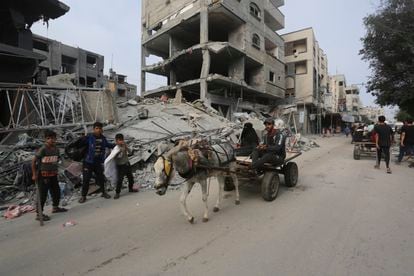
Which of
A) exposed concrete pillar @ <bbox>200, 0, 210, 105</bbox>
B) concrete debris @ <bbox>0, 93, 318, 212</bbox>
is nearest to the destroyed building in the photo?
concrete debris @ <bbox>0, 93, 318, 212</bbox>

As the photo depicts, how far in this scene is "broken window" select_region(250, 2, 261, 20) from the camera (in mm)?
29302

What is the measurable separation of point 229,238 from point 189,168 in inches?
49.3

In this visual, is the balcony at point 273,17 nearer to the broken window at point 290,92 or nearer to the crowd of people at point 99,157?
the broken window at point 290,92

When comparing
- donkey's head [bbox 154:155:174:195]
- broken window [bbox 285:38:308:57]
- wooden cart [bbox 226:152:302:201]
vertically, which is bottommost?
wooden cart [bbox 226:152:302:201]

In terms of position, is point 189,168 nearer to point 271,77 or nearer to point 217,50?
point 217,50

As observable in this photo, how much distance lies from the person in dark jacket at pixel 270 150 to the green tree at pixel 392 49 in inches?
561

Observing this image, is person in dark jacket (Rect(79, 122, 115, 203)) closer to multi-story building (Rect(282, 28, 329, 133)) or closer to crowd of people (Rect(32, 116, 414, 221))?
crowd of people (Rect(32, 116, 414, 221))

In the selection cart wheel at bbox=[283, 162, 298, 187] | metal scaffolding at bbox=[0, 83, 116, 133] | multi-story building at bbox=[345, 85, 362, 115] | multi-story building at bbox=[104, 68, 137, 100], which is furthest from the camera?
multi-story building at bbox=[345, 85, 362, 115]

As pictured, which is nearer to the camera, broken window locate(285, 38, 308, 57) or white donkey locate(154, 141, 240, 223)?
white donkey locate(154, 141, 240, 223)

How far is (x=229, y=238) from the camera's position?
3912 mm

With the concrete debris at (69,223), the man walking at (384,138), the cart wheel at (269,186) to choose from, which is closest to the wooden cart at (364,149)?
the man walking at (384,138)

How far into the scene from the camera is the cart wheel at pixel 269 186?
5500 millimetres

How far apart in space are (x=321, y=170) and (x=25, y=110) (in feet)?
37.5

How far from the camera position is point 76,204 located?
6094mm
